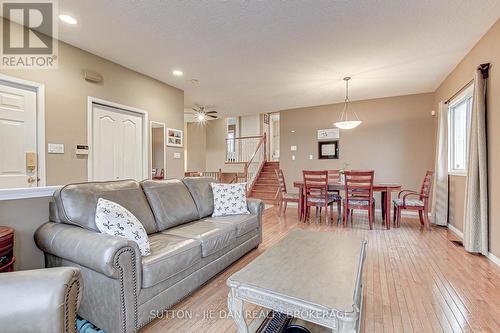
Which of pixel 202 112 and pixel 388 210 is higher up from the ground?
pixel 202 112

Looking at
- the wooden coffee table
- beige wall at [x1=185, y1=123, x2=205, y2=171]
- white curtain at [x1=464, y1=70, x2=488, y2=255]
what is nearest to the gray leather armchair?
the wooden coffee table

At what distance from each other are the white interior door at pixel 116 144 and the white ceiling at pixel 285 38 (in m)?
0.84

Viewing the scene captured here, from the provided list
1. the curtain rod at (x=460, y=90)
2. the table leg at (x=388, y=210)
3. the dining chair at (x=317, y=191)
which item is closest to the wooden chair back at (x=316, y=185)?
the dining chair at (x=317, y=191)

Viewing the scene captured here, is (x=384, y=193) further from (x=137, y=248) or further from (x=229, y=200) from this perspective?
(x=137, y=248)

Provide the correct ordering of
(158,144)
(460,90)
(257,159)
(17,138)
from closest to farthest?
(17,138) → (460,90) → (158,144) → (257,159)

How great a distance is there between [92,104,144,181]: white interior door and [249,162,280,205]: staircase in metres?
3.74

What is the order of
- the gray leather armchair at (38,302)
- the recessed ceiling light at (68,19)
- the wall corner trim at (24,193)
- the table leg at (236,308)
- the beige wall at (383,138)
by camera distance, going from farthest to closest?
the beige wall at (383,138) → the recessed ceiling light at (68,19) → the wall corner trim at (24,193) → the table leg at (236,308) → the gray leather armchair at (38,302)

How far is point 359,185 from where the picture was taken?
13.4 ft

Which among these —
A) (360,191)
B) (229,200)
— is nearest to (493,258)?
(360,191)

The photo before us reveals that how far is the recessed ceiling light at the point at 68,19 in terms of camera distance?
2530 millimetres

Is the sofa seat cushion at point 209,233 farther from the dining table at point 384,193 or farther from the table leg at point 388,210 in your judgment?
the table leg at point 388,210

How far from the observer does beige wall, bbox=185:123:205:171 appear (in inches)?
372

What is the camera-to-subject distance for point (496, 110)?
2.64 metres

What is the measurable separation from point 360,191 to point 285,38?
281 centimetres
